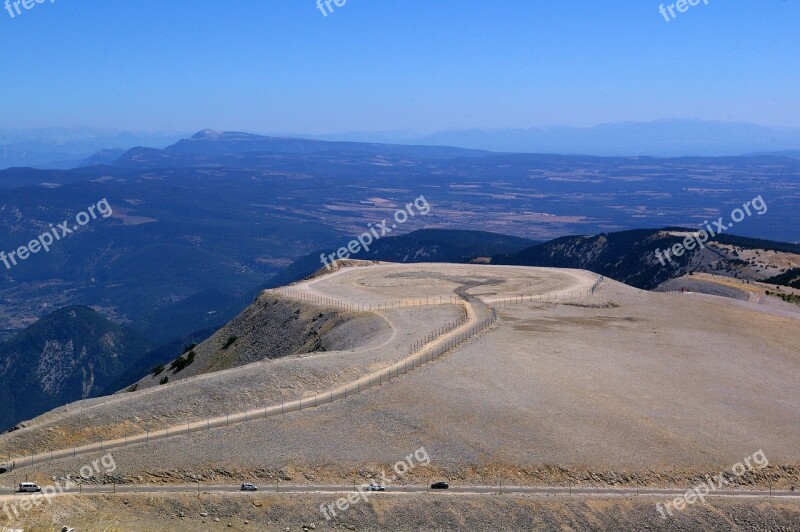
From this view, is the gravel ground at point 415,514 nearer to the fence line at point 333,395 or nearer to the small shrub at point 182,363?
the fence line at point 333,395

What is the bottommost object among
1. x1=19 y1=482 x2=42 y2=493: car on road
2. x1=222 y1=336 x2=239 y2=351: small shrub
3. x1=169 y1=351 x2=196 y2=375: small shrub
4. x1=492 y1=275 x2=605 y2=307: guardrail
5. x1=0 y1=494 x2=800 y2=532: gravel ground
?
x1=169 y1=351 x2=196 y2=375: small shrub

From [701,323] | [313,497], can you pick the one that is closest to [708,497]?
[313,497]

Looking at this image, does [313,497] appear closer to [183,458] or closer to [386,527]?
[386,527]

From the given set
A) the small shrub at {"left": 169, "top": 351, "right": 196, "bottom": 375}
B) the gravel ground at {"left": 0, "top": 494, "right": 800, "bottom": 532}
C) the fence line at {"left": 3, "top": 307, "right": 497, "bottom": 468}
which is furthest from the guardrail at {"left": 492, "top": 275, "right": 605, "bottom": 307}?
the gravel ground at {"left": 0, "top": 494, "right": 800, "bottom": 532}

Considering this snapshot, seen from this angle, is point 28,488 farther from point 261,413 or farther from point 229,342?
point 229,342

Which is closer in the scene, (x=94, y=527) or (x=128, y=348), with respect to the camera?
(x=94, y=527)

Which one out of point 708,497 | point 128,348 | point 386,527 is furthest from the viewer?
point 128,348

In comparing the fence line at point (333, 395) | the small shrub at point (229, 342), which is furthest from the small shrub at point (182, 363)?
the fence line at point (333, 395)

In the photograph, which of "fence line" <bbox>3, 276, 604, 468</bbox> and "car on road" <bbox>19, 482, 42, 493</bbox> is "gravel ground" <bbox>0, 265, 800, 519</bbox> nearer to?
"fence line" <bbox>3, 276, 604, 468</bbox>

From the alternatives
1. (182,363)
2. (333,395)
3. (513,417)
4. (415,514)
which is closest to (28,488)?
(415,514)
